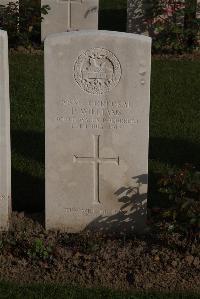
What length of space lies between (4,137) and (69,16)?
643 centimetres

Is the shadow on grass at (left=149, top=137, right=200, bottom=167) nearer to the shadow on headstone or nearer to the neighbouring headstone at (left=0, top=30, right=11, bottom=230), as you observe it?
the shadow on headstone

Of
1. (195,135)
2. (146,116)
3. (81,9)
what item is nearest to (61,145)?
(146,116)

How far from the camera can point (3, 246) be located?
236 inches

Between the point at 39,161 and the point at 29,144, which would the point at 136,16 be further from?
the point at 39,161

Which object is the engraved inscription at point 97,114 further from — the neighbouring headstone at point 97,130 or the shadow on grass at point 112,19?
the shadow on grass at point 112,19

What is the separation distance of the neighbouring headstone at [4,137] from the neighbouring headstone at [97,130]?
34 cm

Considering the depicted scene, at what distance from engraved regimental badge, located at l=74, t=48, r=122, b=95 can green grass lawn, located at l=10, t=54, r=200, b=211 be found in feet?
4.94

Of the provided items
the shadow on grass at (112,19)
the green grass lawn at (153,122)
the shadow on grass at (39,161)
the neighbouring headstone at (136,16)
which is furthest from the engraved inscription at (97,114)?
the shadow on grass at (112,19)

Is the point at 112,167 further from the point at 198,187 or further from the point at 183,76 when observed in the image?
the point at 183,76

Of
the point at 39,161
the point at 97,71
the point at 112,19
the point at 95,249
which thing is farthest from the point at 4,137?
the point at 112,19

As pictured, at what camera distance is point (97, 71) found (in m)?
5.97

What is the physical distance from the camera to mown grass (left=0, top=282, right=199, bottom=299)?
538 cm

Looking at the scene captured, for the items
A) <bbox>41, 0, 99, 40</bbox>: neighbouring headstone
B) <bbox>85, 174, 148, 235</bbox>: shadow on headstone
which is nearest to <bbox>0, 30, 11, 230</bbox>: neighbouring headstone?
<bbox>85, 174, 148, 235</bbox>: shadow on headstone

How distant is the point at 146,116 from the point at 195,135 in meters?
2.67
